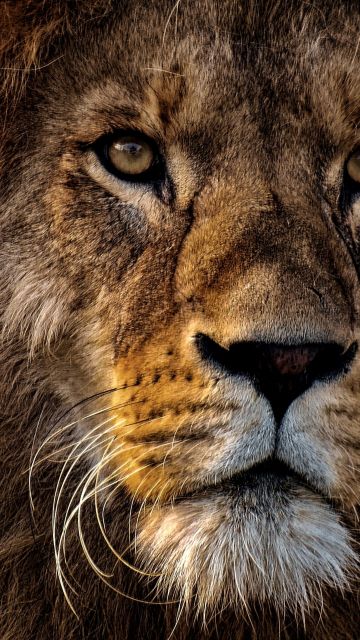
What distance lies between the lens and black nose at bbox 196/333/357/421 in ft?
6.25

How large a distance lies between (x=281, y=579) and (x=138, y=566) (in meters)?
0.41

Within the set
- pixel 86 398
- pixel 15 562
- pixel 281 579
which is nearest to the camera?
pixel 281 579

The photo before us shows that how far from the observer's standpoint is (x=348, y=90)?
2375 millimetres

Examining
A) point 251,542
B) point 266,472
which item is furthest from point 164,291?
point 251,542

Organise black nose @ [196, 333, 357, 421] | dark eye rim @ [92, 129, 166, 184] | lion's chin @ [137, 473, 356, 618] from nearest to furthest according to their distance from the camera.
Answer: black nose @ [196, 333, 357, 421], lion's chin @ [137, 473, 356, 618], dark eye rim @ [92, 129, 166, 184]

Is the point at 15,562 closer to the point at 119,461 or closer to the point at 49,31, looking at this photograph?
the point at 119,461

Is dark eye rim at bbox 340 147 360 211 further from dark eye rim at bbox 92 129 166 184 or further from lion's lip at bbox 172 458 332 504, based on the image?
lion's lip at bbox 172 458 332 504

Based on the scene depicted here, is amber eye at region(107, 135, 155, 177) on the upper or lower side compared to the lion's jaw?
upper

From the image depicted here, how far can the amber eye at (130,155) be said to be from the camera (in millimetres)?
2385

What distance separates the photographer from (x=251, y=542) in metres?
2.04

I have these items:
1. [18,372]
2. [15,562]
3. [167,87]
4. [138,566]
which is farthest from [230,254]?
[15,562]

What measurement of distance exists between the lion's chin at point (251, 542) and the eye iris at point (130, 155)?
2.75ft

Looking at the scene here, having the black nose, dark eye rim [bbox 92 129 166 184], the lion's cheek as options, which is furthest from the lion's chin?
dark eye rim [bbox 92 129 166 184]

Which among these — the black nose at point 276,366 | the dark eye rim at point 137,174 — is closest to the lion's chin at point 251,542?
the black nose at point 276,366
